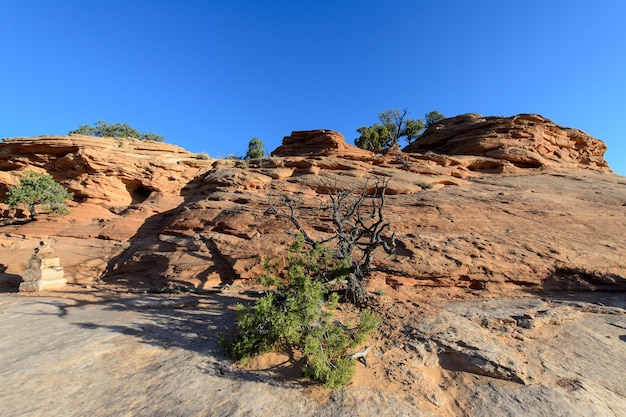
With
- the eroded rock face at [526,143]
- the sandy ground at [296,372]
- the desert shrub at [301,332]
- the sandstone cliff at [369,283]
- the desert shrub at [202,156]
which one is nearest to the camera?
the sandy ground at [296,372]

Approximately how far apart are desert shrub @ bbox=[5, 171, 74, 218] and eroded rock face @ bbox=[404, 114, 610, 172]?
90.3 ft

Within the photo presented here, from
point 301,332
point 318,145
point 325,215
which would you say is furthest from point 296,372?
point 318,145

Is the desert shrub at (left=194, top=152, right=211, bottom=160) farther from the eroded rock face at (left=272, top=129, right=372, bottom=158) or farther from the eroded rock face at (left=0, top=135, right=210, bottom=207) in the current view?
the eroded rock face at (left=272, top=129, right=372, bottom=158)

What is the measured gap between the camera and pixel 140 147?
883 inches

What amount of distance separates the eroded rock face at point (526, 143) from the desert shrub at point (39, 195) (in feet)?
90.3

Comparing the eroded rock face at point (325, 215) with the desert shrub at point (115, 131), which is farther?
the desert shrub at point (115, 131)

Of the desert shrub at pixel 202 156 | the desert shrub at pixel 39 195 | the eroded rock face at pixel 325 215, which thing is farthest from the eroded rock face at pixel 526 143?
the desert shrub at pixel 39 195

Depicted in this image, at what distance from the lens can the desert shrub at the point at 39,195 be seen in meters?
16.1

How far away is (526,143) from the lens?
21422 mm

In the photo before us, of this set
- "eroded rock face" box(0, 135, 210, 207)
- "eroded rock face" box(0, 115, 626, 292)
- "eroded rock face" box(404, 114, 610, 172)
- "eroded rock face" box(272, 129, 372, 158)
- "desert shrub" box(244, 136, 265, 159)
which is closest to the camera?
"eroded rock face" box(0, 115, 626, 292)

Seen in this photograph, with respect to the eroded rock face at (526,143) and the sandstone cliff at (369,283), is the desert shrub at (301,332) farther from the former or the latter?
the eroded rock face at (526,143)

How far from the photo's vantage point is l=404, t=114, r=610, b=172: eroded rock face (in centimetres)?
2062

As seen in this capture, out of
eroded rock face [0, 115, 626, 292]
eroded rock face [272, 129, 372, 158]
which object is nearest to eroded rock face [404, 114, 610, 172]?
eroded rock face [0, 115, 626, 292]

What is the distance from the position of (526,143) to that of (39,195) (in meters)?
32.4
